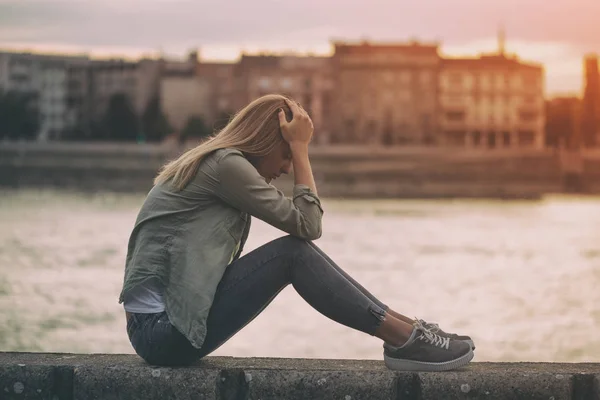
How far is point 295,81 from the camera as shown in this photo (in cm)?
6694

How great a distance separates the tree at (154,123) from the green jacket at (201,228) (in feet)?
199

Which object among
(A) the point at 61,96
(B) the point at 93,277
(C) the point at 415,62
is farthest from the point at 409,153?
(B) the point at 93,277

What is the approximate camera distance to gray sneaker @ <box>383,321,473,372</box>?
2742mm

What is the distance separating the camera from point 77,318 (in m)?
11.1

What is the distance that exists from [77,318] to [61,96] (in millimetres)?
63518

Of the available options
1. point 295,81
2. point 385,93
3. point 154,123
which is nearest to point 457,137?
point 385,93

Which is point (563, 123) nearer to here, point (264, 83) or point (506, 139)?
point (506, 139)

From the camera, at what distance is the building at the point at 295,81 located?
6656 cm

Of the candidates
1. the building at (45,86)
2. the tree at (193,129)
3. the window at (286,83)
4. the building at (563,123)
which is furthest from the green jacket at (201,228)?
the building at (45,86)

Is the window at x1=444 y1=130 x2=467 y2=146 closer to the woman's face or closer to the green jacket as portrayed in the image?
the woman's face

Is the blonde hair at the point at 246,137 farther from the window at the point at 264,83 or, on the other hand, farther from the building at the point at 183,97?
the window at the point at 264,83

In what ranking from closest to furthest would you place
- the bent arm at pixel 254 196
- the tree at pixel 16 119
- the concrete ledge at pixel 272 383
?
the concrete ledge at pixel 272 383 < the bent arm at pixel 254 196 < the tree at pixel 16 119

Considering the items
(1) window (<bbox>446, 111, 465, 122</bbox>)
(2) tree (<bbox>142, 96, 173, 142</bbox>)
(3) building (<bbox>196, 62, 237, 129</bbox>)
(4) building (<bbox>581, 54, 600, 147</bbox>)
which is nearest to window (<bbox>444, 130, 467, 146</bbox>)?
(1) window (<bbox>446, 111, 465, 122</bbox>)

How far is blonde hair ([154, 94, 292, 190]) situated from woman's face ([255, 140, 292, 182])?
2 cm
